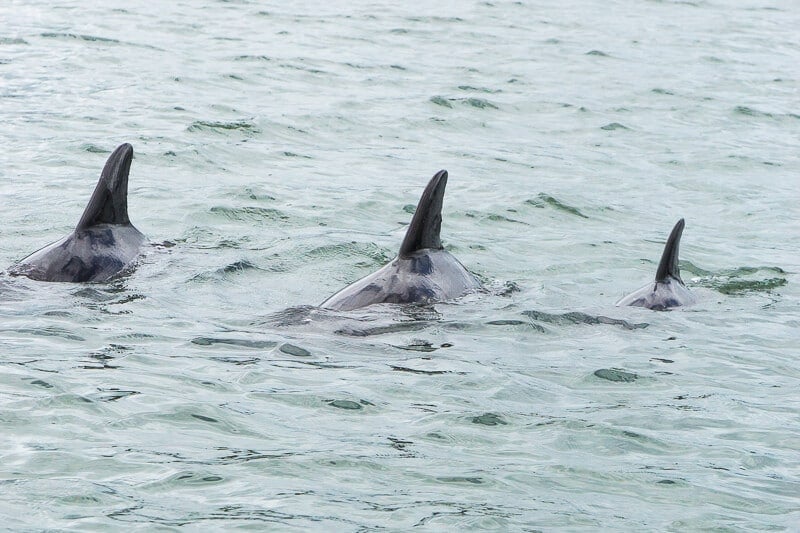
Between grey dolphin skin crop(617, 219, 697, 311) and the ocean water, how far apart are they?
18 centimetres

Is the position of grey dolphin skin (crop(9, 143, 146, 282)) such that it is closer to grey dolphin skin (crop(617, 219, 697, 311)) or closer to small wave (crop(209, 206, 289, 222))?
small wave (crop(209, 206, 289, 222))

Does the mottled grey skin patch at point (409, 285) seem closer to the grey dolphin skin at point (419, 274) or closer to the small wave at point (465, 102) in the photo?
the grey dolphin skin at point (419, 274)

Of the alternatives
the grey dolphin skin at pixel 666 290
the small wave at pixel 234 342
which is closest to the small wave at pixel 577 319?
the grey dolphin skin at pixel 666 290

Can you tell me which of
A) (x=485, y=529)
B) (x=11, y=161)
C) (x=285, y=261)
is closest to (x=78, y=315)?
(x=285, y=261)

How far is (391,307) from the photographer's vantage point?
922 centimetres

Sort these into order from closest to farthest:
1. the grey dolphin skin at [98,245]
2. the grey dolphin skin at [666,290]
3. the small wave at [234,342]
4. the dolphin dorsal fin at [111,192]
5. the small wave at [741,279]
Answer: the small wave at [234,342], the grey dolphin skin at [98,245], the dolphin dorsal fin at [111,192], the grey dolphin skin at [666,290], the small wave at [741,279]

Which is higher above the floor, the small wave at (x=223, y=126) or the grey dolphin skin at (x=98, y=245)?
the grey dolphin skin at (x=98, y=245)

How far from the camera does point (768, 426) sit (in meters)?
7.54

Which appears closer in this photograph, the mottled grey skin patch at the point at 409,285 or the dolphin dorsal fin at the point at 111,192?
the mottled grey skin patch at the point at 409,285

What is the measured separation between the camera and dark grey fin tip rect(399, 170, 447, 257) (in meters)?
9.23

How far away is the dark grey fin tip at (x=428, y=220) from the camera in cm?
923

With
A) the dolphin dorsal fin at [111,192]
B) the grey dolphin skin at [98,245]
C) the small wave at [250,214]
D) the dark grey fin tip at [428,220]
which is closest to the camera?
the dark grey fin tip at [428,220]

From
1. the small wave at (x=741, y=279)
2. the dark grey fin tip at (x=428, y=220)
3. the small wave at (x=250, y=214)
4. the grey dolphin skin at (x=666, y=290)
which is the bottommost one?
the small wave at (x=741, y=279)

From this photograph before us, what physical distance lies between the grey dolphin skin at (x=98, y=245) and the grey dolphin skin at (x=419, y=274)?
67.4 inches
